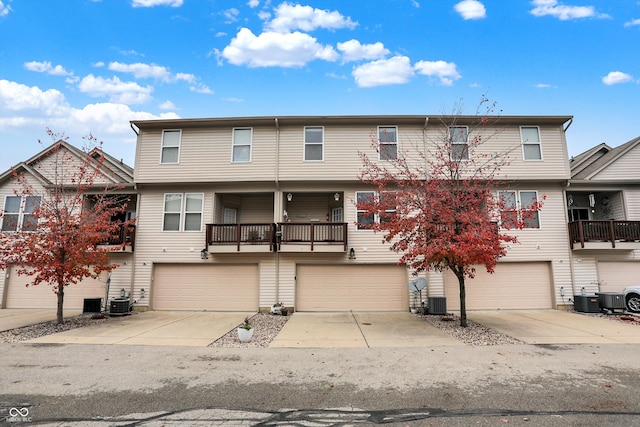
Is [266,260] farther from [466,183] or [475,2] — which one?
[475,2]

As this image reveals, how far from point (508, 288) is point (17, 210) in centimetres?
2125

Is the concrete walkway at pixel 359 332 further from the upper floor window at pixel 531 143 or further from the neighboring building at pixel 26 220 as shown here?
the upper floor window at pixel 531 143

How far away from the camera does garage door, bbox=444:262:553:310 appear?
12172 millimetres

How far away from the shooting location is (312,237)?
11.6 meters

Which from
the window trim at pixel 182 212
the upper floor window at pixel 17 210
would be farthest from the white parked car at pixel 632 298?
the upper floor window at pixel 17 210

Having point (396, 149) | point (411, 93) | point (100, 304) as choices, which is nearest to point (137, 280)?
point (100, 304)

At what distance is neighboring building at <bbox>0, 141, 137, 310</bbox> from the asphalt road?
5.66 meters

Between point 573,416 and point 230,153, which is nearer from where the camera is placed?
point 573,416

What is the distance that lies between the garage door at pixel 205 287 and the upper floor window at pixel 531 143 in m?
12.4

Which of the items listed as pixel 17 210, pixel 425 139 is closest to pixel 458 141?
pixel 425 139

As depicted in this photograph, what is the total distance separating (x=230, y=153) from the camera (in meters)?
12.9

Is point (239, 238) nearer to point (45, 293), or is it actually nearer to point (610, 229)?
point (45, 293)

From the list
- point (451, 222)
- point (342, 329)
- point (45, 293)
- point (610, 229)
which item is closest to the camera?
point (451, 222)

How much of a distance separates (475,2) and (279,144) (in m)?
10.2
